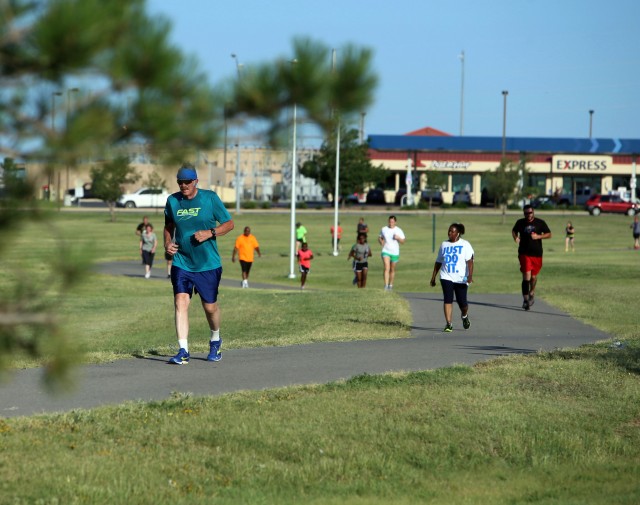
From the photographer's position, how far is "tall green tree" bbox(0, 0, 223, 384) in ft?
13.5

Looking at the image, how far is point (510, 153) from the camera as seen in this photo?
10475cm

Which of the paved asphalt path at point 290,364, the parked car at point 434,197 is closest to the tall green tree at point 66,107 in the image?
the paved asphalt path at point 290,364

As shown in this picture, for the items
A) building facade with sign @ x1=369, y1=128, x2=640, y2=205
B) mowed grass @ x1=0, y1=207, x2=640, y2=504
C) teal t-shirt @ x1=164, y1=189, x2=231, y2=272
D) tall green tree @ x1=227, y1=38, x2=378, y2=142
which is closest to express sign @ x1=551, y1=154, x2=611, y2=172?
building facade with sign @ x1=369, y1=128, x2=640, y2=205

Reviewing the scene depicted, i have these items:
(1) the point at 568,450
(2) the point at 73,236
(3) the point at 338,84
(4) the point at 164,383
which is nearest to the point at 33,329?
(2) the point at 73,236

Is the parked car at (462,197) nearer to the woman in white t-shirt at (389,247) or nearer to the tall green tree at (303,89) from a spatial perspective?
the woman in white t-shirt at (389,247)

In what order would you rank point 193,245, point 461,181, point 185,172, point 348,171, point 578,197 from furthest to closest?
point 461,181 → point 578,197 → point 348,171 → point 193,245 → point 185,172

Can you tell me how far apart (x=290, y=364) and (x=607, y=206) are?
76.3m

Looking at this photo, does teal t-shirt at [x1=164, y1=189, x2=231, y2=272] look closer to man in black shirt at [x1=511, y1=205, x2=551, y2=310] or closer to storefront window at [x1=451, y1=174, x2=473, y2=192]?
man in black shirt at [x1=511, y1=205, x2=551, y2=310]

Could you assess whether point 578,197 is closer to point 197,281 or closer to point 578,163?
point 578,163

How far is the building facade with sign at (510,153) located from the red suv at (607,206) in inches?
756

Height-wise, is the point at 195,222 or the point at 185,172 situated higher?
the point at 185,172

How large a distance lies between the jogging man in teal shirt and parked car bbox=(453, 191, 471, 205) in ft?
287

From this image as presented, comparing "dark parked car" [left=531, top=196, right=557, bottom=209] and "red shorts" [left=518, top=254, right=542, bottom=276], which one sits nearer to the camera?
"red shorts" [left=518, top=254, right=542, bottom=276]

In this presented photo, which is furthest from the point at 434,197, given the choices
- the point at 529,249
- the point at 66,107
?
the point at 66,107
